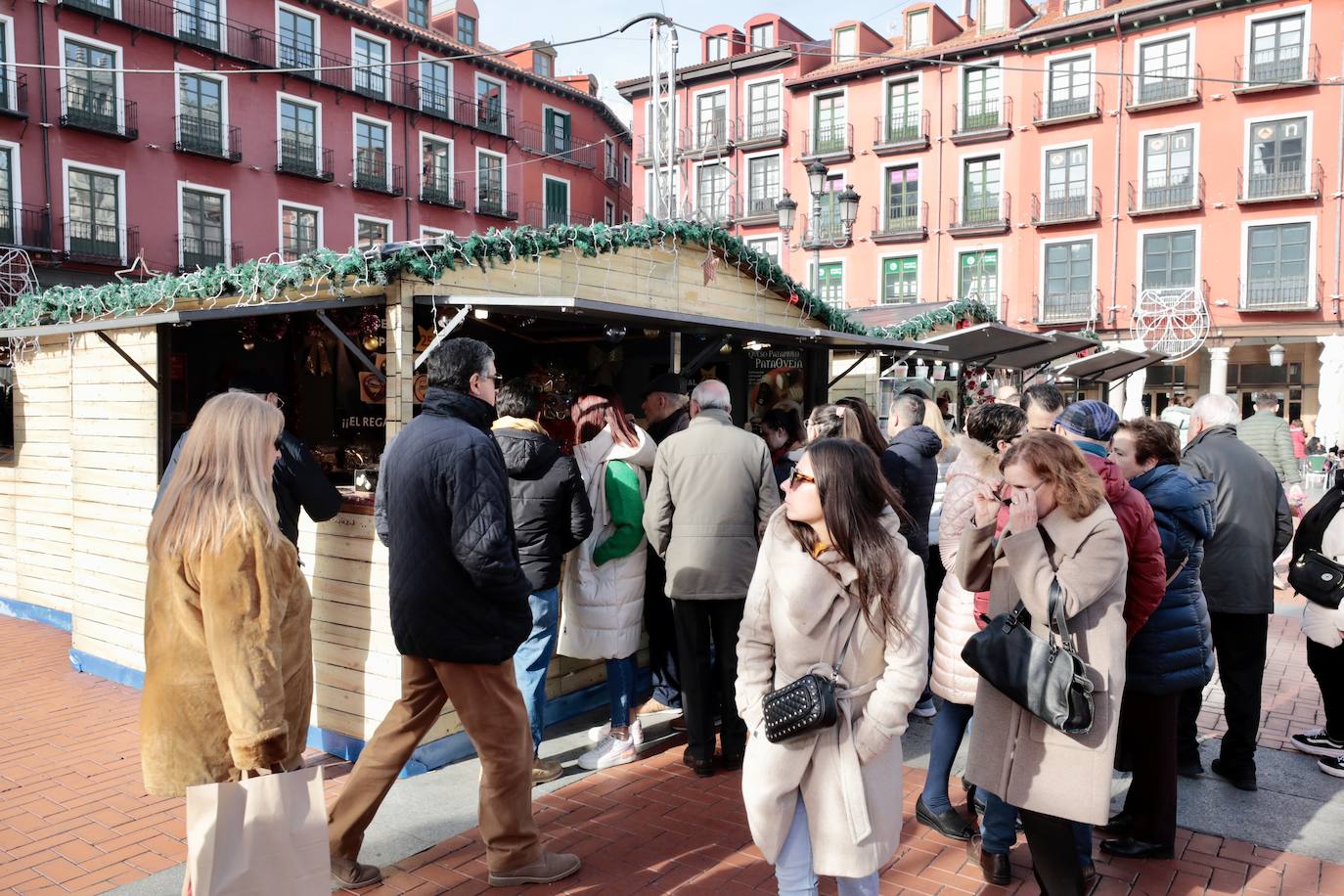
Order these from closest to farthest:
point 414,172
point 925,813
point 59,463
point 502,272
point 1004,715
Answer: point 1004,715
point 925,813
point 502,272
point 59,463
point 414,172

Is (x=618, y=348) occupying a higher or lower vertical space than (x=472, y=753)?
higher

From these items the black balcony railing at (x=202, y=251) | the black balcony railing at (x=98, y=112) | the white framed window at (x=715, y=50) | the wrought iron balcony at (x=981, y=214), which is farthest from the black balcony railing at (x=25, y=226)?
the wrought iron balcony at (x=981, y=214)

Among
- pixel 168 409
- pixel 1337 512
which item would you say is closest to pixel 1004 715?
pixel 1337 512

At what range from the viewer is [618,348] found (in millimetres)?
8242

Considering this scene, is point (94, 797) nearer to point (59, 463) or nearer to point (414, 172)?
point (59, 463)

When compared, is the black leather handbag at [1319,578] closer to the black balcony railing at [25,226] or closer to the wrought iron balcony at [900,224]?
the black balcony railing at [25,226]

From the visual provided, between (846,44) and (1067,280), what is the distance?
1104 cm

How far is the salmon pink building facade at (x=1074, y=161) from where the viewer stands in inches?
969

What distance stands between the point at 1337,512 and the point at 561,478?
3.63 m

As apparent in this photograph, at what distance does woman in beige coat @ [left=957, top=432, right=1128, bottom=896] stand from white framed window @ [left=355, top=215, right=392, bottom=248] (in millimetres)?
26527

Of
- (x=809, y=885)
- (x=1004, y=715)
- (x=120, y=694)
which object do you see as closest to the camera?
(x=809, y=885)

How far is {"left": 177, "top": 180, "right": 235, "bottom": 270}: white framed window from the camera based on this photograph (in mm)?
22938

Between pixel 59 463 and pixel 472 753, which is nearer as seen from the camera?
pixel 472 753

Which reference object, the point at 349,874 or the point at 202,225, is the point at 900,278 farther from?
the point at 349,874
